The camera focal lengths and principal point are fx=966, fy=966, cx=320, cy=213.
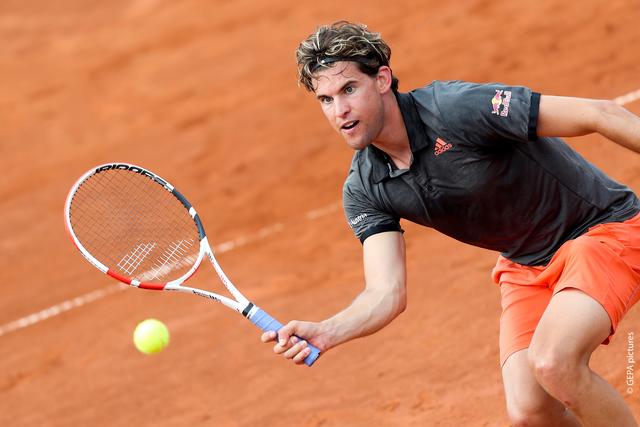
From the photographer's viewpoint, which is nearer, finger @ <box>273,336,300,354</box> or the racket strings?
finger @ <box>273,336,300,354</box>

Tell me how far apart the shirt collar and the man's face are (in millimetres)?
119

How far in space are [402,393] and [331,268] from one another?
91.6 inches

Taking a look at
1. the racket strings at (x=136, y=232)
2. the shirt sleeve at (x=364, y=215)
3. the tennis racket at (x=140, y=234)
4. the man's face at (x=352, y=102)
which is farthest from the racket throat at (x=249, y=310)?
the racket strings at (x=136, y=232)

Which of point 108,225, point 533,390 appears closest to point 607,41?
point 108,225

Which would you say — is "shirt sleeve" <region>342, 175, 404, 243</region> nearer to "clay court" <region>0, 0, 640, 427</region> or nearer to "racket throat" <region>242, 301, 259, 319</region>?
"racket throat" <region>242, 301, 259, 319</region>

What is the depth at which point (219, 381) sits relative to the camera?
699 cm

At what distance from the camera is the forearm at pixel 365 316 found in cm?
437

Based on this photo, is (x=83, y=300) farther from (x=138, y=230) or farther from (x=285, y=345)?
(x=285, y=345)

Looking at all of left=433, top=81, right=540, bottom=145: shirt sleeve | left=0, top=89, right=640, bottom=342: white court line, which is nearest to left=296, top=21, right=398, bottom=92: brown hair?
left=433, top=81, right=540, bottom=145: shirt sleeve

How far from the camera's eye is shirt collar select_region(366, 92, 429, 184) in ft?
14.5

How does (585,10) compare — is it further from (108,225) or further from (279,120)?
(108,225)

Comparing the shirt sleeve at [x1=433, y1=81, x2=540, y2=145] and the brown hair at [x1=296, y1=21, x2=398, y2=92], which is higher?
the brown hair at [x1=296, y1=21, x2=398, y2=92]

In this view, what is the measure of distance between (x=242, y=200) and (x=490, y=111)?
6.07 meters

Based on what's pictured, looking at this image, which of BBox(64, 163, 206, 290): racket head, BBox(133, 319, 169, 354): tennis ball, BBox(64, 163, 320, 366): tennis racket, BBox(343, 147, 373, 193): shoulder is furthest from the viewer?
BBox(133, 319, 169, 354): tennis ball
